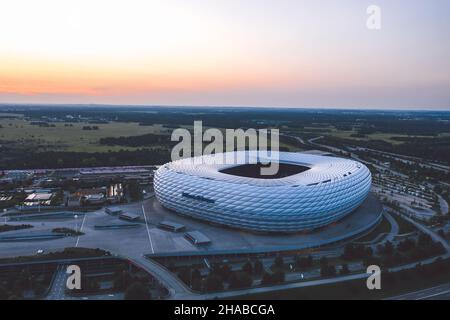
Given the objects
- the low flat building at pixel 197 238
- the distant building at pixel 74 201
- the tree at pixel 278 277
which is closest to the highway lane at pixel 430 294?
the tree at pixel 278 277

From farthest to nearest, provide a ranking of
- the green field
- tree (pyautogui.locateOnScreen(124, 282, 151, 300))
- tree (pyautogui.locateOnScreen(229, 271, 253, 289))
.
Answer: the green field
tree (pyautogui.locateOnScreen(229, 271, 253, 289))
tree (pyautogui.locateOnScreen(124, 282, 151, 300))

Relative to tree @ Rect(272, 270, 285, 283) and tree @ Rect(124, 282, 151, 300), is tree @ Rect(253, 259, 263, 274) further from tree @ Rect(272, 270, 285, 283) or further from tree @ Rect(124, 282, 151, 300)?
tree @ Rect(124, 282, 151, 300)

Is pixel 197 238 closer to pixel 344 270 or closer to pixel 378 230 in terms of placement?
pixel 344 270

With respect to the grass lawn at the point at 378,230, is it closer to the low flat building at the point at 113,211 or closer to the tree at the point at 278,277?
the tree at the point at 278,277

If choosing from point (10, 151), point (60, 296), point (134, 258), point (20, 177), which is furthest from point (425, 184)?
point (10, 151)

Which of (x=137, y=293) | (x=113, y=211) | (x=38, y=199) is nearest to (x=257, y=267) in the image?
(x=137, y=293)

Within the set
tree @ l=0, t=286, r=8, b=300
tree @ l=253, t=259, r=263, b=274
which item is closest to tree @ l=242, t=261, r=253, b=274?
tree @ l=253, t=259, r=263, b=274

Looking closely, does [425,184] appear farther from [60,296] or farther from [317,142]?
[60,296]
